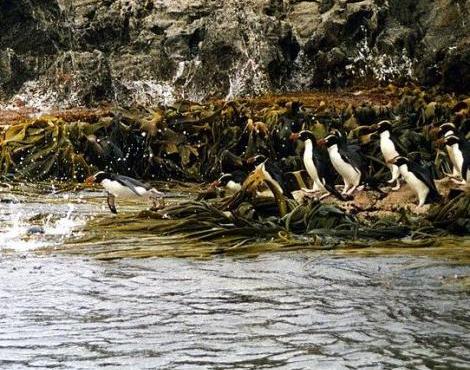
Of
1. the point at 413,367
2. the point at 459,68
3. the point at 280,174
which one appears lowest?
the point at 413,367

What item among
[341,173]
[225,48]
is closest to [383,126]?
[341,173]

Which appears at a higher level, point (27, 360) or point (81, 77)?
point (81, 77)

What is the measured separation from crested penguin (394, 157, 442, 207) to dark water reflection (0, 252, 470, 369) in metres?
2.38

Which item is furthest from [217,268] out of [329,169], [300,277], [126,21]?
[126,21]

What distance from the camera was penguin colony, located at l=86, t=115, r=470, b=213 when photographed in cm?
1035

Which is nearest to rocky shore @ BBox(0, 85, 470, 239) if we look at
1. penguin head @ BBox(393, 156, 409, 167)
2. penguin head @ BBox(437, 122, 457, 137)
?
penguin head @ BBox(437, 122, 457, 137)

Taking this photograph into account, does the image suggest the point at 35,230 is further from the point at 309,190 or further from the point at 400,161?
the point at 400,161

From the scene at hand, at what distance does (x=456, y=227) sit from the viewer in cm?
901

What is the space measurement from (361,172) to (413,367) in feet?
20.9

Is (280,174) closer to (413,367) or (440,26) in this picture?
(413,367)

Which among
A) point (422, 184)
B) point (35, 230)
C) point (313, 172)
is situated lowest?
point (35, 230)

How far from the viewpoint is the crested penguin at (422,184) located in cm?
1011

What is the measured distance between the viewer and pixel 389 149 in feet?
39.0

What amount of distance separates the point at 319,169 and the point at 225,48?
436 inches
